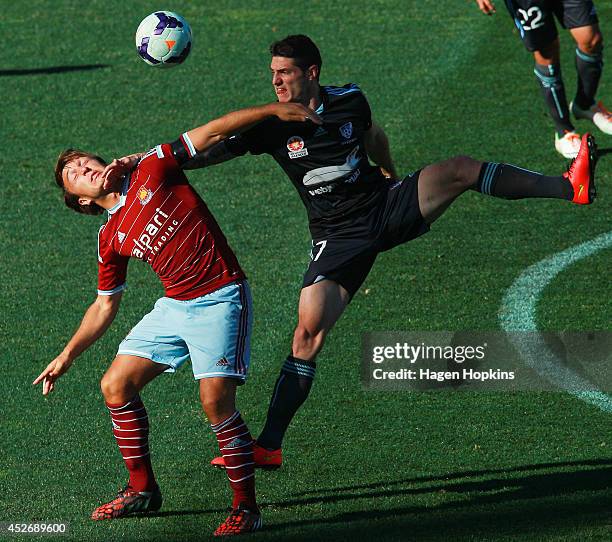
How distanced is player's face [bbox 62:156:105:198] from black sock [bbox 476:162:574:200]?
228 cm

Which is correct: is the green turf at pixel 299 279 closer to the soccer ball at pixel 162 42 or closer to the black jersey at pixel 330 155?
the black jersey at pixel 330 155

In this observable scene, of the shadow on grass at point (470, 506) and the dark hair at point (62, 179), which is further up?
the dark hair at point (62, 179)

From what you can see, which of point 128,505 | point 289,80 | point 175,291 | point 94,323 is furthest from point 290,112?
point 128,505

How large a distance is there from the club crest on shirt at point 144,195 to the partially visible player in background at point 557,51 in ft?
18.6

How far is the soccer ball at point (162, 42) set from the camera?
9.02m

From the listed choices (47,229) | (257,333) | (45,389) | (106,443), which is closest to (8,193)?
(47,229)

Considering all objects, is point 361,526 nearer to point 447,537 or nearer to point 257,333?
point 447,537

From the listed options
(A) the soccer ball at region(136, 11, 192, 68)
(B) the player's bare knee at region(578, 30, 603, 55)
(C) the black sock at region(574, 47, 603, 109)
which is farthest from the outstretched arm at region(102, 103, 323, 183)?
(C) the black sock at region(574, 47, 603, 109)

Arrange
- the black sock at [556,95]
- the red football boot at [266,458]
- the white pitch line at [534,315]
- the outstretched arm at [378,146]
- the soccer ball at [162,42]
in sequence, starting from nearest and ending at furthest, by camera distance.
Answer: the red football boot at [266,458] → the outstretched arm at [378,146] → the white pitch line at [534,315] → the soccer ball at [162,42] → the black sock at [556,95]

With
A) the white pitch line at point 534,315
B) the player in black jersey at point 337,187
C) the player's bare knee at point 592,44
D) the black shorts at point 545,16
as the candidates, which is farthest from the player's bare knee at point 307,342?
the player's bare knee at point 592,44

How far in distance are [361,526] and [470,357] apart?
2.56 m

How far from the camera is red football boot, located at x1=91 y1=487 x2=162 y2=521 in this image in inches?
274

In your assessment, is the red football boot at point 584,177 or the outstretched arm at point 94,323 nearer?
the outstretched arm at point 94,323

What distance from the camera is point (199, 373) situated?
665 cm
